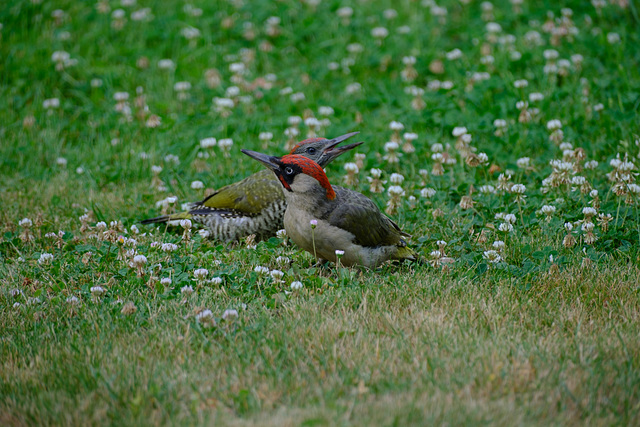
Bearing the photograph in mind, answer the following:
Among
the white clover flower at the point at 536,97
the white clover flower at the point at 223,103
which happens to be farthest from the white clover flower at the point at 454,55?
the white clover flower at the point at 223,103

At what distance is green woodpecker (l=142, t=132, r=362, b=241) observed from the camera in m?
5.40

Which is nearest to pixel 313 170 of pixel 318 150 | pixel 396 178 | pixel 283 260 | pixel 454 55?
pixel 283 260

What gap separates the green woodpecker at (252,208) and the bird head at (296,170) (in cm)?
70

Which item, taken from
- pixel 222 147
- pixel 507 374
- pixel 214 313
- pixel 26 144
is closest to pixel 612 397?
pixel 507 374

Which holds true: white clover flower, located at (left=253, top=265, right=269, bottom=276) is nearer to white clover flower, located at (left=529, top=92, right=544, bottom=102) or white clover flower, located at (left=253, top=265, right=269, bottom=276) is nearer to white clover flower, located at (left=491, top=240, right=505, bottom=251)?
white clover flower, located at (left=491, top=240, right=505, bottom=251)

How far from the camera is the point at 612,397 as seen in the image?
3.10 metres

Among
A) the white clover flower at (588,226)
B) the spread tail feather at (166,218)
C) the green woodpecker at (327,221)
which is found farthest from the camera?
the spread tail feather at (166,218)

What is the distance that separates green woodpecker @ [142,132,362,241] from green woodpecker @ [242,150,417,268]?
739mm

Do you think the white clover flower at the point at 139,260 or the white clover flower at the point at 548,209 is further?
the white clover flower at the point at 548,209

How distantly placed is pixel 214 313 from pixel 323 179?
115 centimetres

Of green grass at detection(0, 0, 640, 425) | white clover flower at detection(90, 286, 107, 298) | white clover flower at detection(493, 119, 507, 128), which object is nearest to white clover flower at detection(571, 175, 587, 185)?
green grass at detection(0, 0, 640, 425)

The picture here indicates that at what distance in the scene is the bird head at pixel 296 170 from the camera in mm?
4535

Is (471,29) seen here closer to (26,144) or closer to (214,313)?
(26,144)

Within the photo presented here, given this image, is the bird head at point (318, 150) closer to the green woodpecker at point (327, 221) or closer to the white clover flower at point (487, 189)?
the green woodpecker at point (327, 221)
